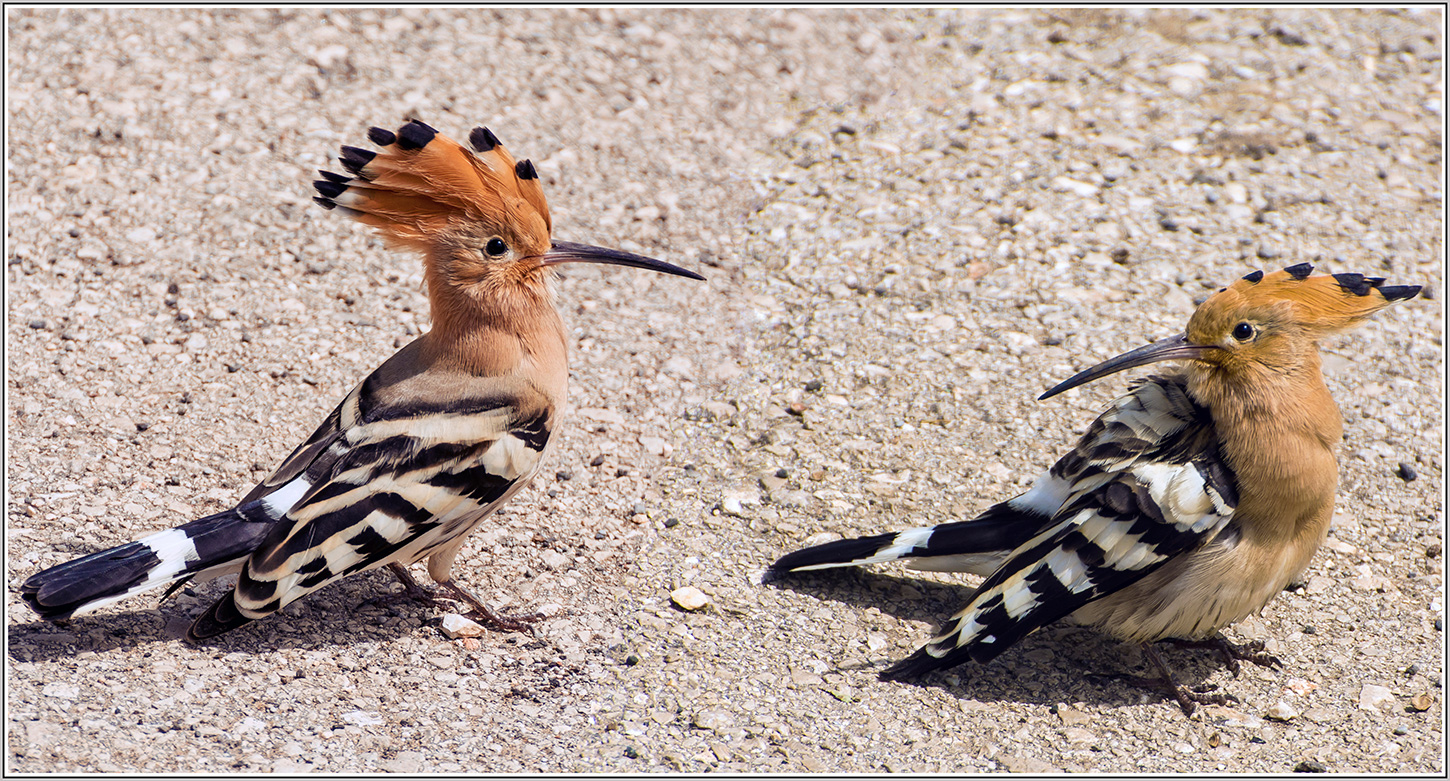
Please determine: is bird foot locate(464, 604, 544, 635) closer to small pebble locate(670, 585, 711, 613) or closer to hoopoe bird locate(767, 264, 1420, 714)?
small pebble locate(670, 585, 711, 613)

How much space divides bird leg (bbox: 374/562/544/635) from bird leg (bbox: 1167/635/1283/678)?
1.98 meters

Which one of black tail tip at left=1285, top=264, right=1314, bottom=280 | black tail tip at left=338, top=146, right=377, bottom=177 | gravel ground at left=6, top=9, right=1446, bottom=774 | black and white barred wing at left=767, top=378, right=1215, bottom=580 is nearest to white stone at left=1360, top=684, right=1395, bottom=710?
gravel ground at left=6, top=9, right=1446, bottom=774

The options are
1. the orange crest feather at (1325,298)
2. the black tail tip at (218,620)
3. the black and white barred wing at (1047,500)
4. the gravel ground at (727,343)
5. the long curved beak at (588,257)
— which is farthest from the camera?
the long curved beak at (588,257)

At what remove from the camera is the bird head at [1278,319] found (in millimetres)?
3758

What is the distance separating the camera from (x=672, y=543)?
172 inches

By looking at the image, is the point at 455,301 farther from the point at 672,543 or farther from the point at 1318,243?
the point at 1318,243

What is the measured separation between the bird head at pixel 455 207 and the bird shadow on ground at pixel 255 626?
97 centimetres

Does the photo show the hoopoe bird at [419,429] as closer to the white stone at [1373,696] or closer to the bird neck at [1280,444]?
the bird neck at [1280,444]

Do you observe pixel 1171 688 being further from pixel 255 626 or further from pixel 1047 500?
pixel 255 626

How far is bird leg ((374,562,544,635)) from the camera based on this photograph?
156 inches

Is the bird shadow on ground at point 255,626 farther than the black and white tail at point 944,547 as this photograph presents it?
No

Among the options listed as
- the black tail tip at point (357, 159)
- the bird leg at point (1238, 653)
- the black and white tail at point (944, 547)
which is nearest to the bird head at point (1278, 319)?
the black and white tail at point (944, 547)

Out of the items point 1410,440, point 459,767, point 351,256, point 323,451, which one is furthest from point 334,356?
point 1410,440

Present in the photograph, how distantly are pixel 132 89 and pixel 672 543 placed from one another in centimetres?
375
